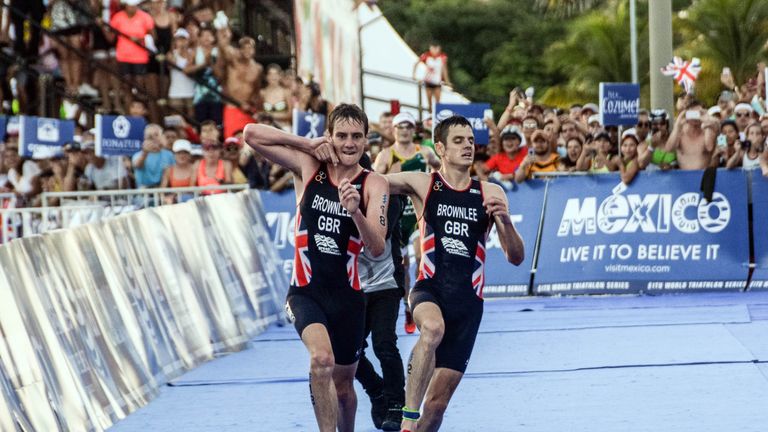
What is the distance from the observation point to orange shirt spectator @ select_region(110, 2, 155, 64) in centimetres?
1948

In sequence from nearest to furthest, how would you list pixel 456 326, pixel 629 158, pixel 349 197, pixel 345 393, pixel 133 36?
pixel 349 197, pixel 345 393, pixel 456 326, pixel 629 158, pixel 133 36

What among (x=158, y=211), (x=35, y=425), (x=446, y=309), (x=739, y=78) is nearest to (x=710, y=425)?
(x=446, y=309)

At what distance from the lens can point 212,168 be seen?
53.8 ft

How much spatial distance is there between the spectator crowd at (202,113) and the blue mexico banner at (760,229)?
215 millimetres

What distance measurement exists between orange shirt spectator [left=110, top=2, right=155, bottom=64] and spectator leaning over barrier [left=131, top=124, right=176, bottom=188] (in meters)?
2.83

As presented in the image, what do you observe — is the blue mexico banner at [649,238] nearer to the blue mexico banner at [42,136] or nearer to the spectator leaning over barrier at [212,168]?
the spectator leaning over barrier at [212,168]

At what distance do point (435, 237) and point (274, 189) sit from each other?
375 inches

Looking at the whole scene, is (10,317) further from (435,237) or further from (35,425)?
(435,237)

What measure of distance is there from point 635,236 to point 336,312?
375 inches

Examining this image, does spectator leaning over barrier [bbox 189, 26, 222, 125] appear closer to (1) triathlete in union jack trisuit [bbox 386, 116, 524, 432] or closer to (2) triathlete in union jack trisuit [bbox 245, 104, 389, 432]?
(1) triathlete in union jack trisuit [bbox 386, 116, 524, 432]

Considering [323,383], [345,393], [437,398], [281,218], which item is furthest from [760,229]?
[323,383]

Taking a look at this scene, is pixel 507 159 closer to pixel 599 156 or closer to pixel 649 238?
pixel 599 156

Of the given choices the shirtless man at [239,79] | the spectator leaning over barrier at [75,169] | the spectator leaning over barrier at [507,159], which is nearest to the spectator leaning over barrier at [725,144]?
the spectator leaning over barrier at [507,159]

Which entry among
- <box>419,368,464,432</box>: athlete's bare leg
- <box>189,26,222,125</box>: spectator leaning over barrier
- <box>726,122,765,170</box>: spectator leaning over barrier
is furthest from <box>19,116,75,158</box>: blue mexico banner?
<box>419,368,464,432</box>: athlete's bare leg
